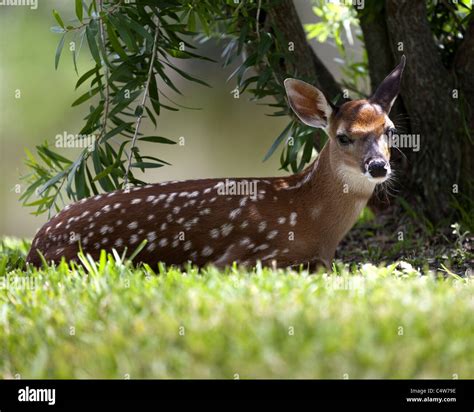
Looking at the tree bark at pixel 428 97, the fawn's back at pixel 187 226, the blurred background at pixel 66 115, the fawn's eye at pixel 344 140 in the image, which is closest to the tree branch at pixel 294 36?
the tree bark at pixel 428 97

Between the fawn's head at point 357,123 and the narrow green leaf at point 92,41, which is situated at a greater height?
the narrow green leaf at point 92,41

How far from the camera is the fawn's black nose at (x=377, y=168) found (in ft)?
Answer: 13.5

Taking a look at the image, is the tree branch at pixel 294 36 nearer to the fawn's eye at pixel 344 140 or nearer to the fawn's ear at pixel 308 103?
the fawn's ear at pixel 308 103

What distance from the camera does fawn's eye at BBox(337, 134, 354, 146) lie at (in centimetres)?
440

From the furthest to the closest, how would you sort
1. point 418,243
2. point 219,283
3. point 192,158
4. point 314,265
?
point 192,158
point 418,243
point 314,265
point 219,283

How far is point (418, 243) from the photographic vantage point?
5320 millimetres

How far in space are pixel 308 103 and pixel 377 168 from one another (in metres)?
0.74

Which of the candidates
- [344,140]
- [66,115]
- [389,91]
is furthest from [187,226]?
[66,115]

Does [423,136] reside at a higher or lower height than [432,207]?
higher

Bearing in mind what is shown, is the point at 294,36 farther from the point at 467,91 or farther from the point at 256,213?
the point at 256,213

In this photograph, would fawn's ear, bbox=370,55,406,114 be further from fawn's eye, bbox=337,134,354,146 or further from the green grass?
the green grass

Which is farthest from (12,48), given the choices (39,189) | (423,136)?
(423,136)
